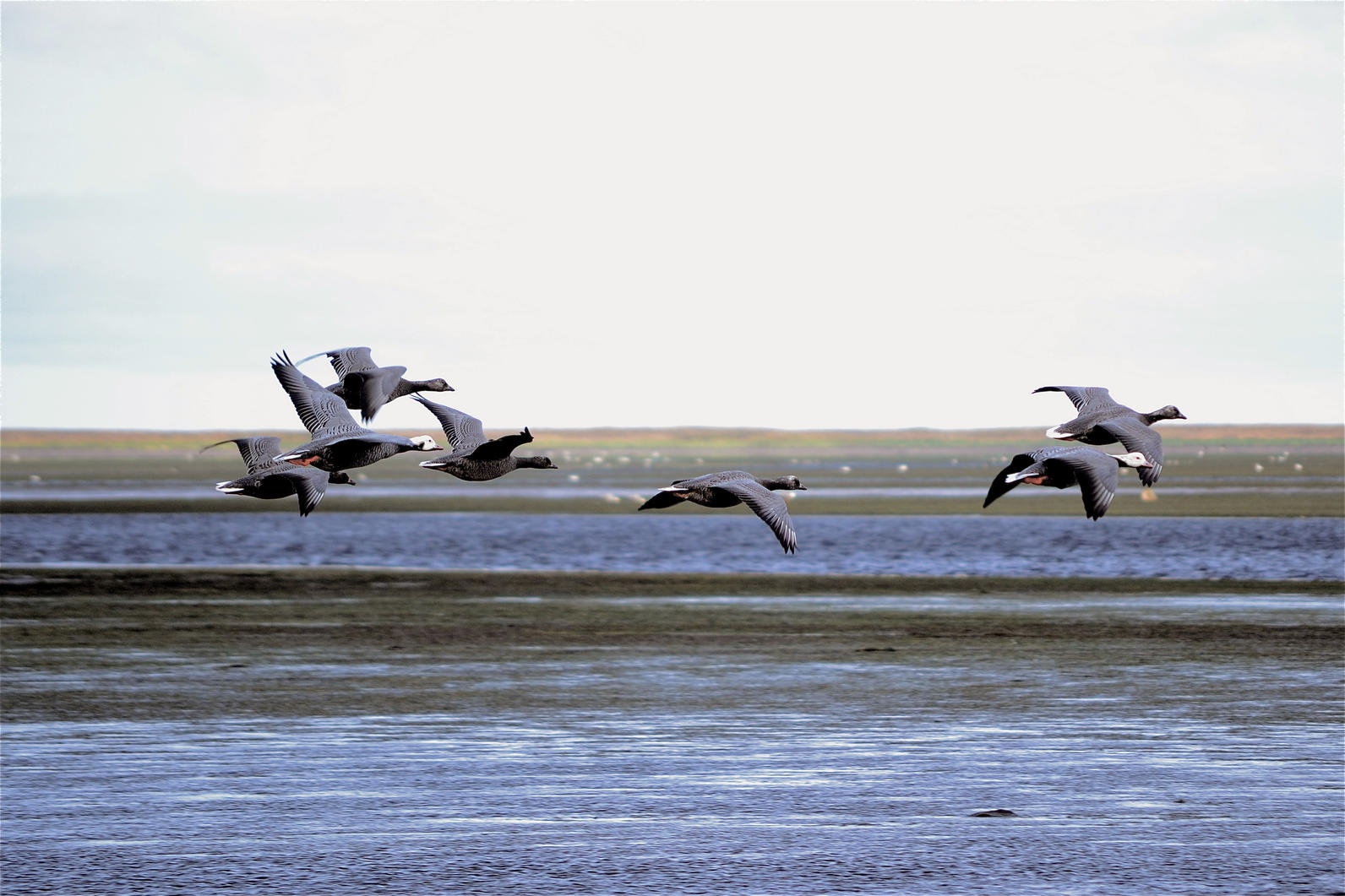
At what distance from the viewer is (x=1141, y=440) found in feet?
15.7

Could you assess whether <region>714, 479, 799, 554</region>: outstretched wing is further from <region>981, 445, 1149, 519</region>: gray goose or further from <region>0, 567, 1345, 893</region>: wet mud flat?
<region>0, 567, 1345, 893</region>: wet mud flat

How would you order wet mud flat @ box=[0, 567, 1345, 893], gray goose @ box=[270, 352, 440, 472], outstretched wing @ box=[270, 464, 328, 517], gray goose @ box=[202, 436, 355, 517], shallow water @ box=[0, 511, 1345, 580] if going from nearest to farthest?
outstretched wing @ box=[270, 464, 328, 517], gray goose @ box=[202, 436, 355, 517], gray goose @ box=[270, 352, 440, 472], wet mud flat @ box=[0, 567, 1345, 893], shallow water @ box=[0, 511, 1345, 580]

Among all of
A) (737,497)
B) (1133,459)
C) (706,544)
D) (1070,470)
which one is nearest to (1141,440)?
(1133,459)

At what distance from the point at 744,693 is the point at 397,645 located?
Result: 60.8 feet

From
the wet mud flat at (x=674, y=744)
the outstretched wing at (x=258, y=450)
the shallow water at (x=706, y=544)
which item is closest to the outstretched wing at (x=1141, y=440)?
the outstretched wing at (x=258, y=450)

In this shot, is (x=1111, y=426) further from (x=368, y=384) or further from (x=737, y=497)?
(x=368, y=384)

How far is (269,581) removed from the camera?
315 feet

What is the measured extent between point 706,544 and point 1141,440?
402ft

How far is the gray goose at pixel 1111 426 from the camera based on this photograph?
4.70 metres

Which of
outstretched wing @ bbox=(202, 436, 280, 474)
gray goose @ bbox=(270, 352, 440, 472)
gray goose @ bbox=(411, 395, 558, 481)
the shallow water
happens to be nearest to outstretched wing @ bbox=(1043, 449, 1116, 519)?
gray goose @ bbox=(411, 395, 558, 481)

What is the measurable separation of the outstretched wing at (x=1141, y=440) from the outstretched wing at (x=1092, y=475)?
0.10 metres

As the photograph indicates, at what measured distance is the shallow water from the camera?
10444 cm

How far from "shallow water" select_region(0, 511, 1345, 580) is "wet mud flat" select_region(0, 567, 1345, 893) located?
19.9 metres

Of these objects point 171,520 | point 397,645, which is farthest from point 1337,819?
point 171,520
